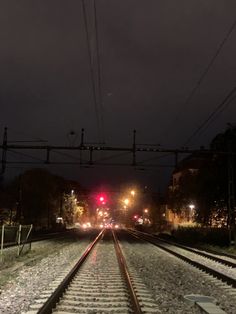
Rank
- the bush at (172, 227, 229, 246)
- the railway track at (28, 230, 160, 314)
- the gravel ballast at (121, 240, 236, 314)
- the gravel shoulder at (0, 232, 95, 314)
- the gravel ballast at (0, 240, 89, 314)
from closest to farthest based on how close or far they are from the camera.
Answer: the railway track at (28, 230, 160, 314), the gravel ballast at (0, 240, 89, 314), the gravel shoulder at (0, 232, 95, 314), the gravel ballast at (121, 240, 236, 314), the bush at (172, 227, 229, 246)

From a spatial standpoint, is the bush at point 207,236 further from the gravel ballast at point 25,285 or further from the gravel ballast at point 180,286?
the gravel ballast at point 25,285

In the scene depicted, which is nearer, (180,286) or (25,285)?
(25,285)

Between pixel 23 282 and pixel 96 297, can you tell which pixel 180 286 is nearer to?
pixel 96 297

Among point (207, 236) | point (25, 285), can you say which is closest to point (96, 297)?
point (25, 285)

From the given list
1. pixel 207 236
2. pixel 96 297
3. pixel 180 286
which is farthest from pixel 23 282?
pixel 207 236

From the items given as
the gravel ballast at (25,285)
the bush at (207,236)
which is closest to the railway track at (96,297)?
the gravel ballast at (25,285)

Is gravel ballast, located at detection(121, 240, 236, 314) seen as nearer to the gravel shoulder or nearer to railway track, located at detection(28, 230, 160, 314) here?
railway track, located at detection(28, 230, 160, 314)

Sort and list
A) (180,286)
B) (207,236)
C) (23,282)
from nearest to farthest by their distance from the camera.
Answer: (180,286), (23,282), (207,236)

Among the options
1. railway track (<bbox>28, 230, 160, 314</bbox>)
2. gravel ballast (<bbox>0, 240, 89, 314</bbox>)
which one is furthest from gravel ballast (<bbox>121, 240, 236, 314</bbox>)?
gravel ballast (<bbox>0, 240, 89, 314</bbox>)

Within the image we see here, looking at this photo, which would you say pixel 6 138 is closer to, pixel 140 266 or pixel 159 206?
pixel 140 266

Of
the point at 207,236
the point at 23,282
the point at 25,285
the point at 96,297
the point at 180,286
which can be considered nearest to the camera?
the point at 96,297

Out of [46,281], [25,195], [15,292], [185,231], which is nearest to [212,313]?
[15,292]

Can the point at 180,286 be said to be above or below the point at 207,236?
below

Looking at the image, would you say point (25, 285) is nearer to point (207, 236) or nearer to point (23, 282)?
point (23, 282)
